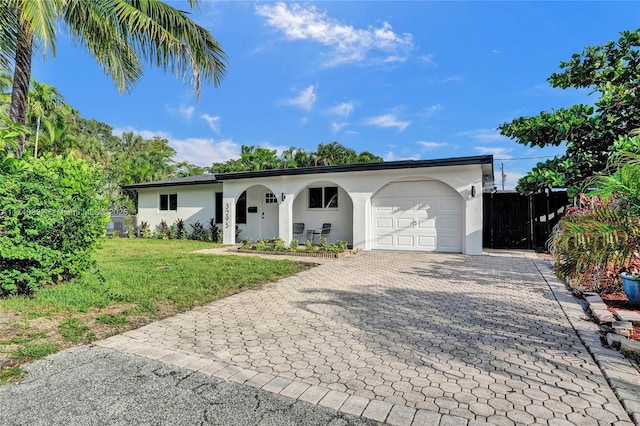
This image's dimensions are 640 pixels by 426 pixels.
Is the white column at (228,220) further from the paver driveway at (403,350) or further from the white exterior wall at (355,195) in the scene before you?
the paver driveway at (403,350)

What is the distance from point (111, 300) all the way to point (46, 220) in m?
1.54

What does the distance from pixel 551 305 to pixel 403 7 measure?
35.4 ft

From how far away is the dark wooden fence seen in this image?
11.9 m

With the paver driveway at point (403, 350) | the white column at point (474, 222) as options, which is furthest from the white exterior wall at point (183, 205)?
the paver driveway at point (403, 350)

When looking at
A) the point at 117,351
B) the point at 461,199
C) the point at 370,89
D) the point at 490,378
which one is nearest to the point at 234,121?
the point at 370,89

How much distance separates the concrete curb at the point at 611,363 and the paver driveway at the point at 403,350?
76 millimetres

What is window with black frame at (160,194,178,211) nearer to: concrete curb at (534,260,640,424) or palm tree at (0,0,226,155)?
palm tree at (0,0,226,155)

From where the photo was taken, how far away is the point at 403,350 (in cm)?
342

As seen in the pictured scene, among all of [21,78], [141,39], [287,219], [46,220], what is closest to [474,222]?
[287,219]

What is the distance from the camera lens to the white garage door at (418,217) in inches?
458

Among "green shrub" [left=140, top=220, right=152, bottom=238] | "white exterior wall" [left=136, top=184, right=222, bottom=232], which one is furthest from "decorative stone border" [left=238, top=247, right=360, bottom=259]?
"green shrub" [left=140, top=220, right=152, bottom=238]

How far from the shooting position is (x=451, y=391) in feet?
8.51

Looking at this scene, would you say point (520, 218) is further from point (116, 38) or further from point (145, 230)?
point (145, 230)

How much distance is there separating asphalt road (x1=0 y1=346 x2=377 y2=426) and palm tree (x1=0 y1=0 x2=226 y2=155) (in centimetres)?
535
